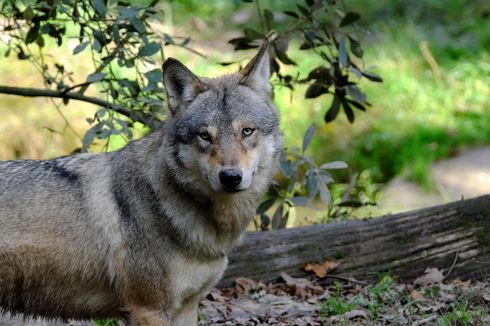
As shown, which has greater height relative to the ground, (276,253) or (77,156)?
(77,156)

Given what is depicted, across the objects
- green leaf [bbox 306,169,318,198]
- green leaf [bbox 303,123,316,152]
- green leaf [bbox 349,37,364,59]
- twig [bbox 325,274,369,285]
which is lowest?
twig [bbox 325,274,369,285]

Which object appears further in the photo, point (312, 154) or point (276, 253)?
point (312, 154)

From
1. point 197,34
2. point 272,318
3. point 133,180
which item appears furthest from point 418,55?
point 133,180

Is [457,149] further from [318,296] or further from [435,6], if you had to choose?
[318,296]

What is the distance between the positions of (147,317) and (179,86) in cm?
136

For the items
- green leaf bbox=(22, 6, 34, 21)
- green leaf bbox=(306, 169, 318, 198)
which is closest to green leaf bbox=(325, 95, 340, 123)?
green leaf bbox=(306, 169, 318, 198)

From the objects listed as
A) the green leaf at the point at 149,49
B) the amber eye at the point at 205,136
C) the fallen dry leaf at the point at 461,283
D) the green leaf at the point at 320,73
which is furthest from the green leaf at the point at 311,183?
the amber eye at the point at 205,136

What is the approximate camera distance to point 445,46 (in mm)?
13461

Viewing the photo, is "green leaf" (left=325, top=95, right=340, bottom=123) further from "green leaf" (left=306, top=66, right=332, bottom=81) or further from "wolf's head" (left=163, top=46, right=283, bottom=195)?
"wolf's head" (left=163, top=46, right=283, bottom=195)

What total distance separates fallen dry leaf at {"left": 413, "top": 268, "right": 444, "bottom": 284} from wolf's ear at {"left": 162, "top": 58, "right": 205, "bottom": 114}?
2.47 m

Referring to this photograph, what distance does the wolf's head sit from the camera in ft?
16.1

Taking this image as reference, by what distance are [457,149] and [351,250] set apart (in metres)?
5.33

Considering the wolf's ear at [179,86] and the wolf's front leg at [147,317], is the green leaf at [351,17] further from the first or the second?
the wolf's front leg at [147,317]

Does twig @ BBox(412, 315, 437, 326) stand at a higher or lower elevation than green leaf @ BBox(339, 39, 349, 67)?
lower
